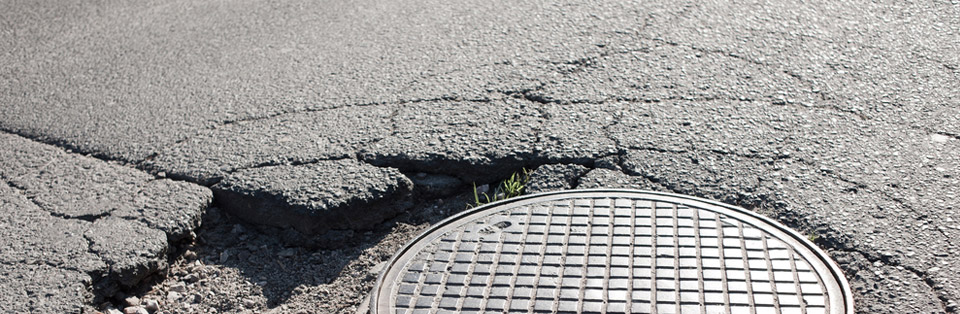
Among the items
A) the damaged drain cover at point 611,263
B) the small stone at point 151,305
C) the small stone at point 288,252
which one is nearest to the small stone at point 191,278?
the small stone at point 151,305

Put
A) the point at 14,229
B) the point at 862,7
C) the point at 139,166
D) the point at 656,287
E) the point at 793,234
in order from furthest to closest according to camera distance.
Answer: the point at 862,7 → the point at 139,166 → the point at 14,229 → the point at 793,234 → the point at 656,287

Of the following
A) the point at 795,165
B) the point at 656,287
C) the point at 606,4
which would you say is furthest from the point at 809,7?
the point at 656,287

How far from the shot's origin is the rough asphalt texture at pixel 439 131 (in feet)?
8.95

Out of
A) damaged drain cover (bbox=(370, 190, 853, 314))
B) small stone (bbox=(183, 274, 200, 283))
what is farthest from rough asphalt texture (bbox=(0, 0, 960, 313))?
damaged drain cover (bbox=(370, 190, 853, 314))

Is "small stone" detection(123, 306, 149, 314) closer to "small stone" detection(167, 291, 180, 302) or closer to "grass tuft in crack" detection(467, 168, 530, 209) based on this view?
"small stone" detection(167, 291, 180, 302)

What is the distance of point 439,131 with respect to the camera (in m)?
3.35

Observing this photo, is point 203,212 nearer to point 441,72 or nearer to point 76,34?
point 441,72

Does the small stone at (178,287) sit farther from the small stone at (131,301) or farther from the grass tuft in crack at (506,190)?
the grass tuft in crack at (506,190)

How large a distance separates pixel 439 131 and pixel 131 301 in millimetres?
1262

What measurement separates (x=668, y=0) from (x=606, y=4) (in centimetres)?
34

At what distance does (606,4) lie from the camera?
470cm

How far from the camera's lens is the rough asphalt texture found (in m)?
2.73

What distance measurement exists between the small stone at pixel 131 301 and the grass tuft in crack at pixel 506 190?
1.10 metres

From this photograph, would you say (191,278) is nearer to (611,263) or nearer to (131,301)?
(131,301)
